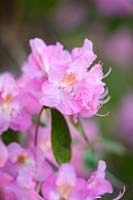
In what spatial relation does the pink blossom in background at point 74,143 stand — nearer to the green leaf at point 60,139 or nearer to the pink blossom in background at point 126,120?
the green leaf at point 60,139

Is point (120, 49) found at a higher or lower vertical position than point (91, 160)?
higher

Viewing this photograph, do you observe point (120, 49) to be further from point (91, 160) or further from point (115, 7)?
point (91, 160)

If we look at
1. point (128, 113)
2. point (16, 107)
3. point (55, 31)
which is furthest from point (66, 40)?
point (16, 107)

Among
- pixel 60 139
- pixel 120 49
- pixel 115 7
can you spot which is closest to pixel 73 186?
pixel 60 139

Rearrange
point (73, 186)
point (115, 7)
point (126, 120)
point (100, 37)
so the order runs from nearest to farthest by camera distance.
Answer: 1. point (73, 186)
2. point (115, 7)
3. point (126, 120)
4. point (100, 37)

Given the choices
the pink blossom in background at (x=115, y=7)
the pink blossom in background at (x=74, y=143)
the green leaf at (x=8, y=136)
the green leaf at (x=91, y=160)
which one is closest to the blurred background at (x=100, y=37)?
the pink blossom in background at (x=115, y=7)

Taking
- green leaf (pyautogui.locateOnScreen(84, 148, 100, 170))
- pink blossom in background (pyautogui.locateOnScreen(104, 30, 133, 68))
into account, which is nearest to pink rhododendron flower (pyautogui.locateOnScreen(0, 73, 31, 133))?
green leaf (pyautogui.locateOnScreen(84, 148, 100, 170))
